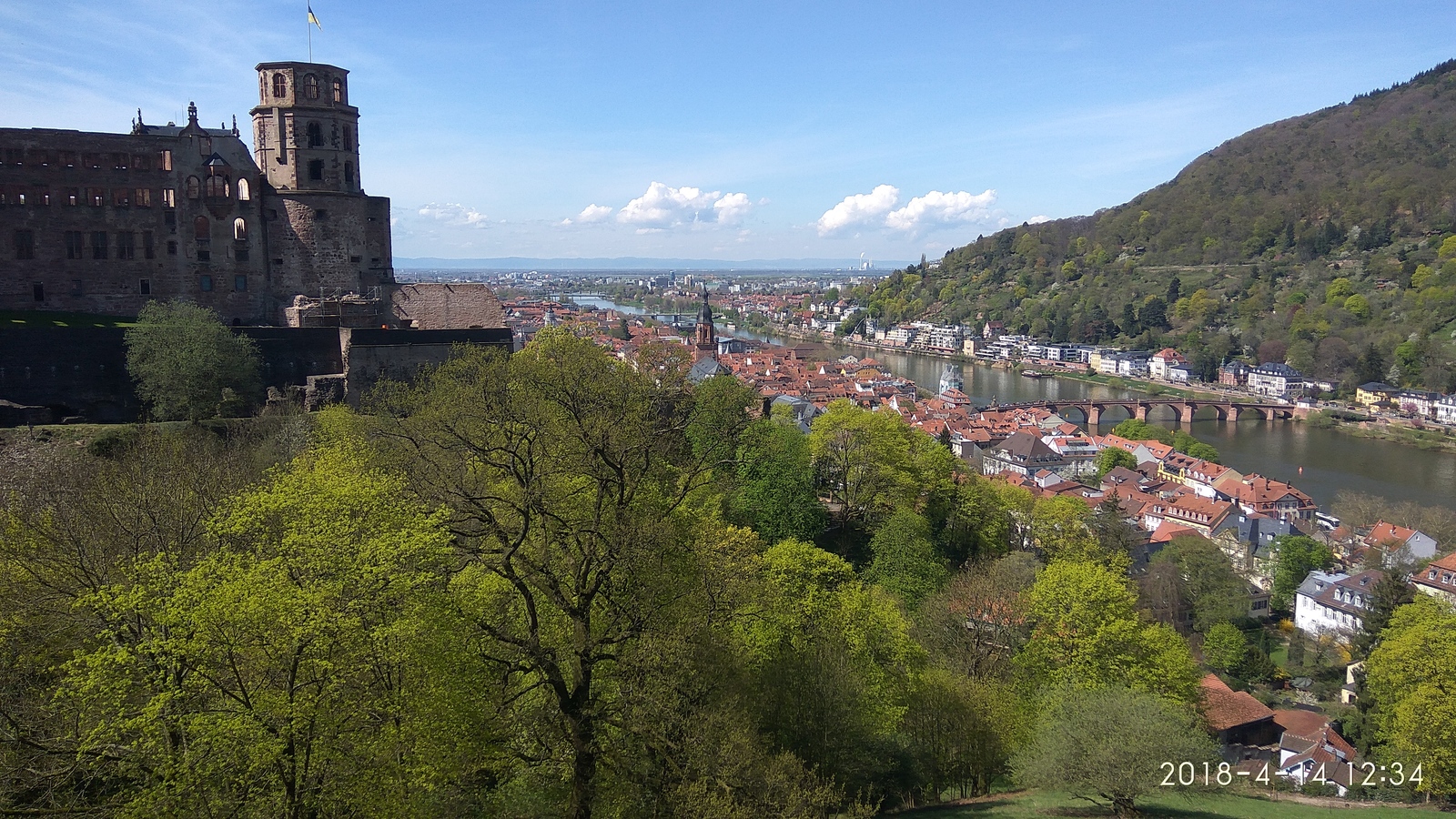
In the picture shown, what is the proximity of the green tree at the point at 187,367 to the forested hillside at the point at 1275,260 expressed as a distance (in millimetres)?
69524

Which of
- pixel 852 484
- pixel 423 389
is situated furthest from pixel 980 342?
pixel 423 389

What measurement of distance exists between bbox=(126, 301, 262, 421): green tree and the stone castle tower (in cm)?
350

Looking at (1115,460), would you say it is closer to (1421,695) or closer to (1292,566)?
(1292,566)

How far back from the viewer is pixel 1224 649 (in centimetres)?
2234

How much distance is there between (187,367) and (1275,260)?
106408mm

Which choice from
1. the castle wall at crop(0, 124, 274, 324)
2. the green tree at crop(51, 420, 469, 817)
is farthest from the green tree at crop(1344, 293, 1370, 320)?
the green tree at crop(51, 420, 469, 817)

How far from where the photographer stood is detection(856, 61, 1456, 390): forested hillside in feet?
240

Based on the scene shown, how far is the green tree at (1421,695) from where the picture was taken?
14805 millimetres

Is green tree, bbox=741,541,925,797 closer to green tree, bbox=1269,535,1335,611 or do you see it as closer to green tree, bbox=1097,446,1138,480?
green tree, bbox=1269,535,1335,611

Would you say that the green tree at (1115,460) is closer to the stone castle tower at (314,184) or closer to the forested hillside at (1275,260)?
the forested hillside at (1275,260)

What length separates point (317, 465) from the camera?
10469 mm

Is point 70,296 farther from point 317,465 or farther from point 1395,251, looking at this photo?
point 1395,251

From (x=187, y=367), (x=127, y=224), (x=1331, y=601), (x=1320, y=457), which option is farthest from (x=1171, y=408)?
(x=127, y=224)

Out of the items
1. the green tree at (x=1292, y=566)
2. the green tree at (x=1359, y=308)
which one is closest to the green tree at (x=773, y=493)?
the green tree at (x=1292, y=566)
